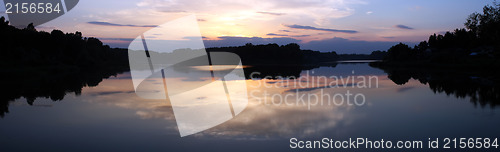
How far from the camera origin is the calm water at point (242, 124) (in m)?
9.60

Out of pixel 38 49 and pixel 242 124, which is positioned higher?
pixel 38 49

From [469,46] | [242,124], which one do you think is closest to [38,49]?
[242,124]

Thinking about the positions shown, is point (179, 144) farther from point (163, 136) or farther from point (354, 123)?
point (354, 123)

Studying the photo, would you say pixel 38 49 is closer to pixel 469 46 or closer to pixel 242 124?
pixel 242 124

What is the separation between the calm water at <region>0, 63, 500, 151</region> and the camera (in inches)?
378

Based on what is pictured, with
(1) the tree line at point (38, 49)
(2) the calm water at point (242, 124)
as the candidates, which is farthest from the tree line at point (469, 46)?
(1) the tree line at point (38, 49)

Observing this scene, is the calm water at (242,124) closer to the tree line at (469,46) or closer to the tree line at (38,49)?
the tree line at (38,49)

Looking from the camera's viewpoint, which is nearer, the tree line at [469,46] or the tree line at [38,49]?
the tree line at [38,49]

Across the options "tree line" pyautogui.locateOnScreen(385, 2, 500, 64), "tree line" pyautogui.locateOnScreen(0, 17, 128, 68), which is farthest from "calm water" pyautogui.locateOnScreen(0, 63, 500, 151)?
"tree line" pyautogui.locateOnScreen(385, 2, 500, 64)

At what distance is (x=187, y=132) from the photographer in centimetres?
1069

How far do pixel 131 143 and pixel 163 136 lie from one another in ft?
3.37

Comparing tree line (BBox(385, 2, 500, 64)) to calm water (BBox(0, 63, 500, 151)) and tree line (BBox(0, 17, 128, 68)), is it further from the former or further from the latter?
tree line (BBox(0, 17, 128, 68))

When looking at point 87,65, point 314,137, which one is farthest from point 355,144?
point 87,65

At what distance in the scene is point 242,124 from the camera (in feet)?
38.7
